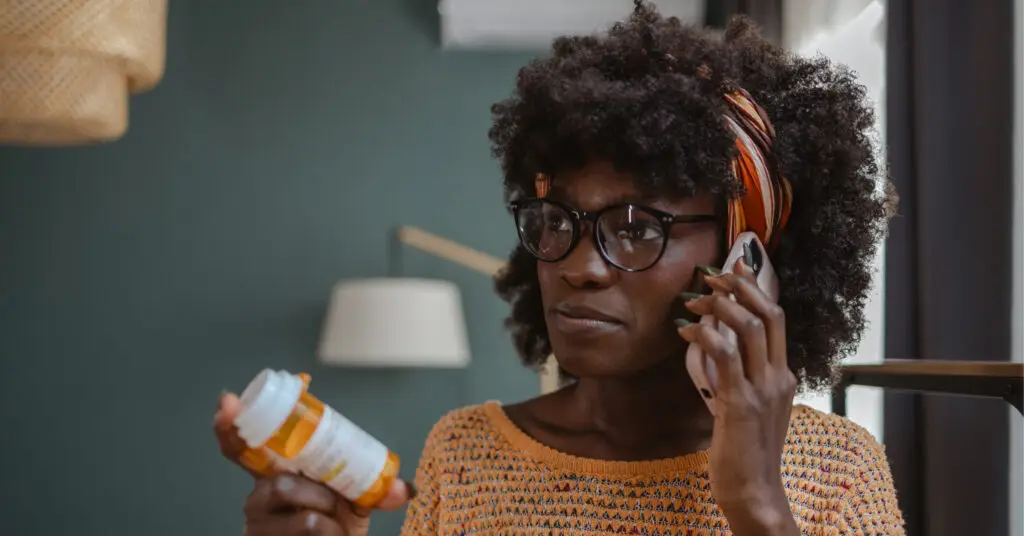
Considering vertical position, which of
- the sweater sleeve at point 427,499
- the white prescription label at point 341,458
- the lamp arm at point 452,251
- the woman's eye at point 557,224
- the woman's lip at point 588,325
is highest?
the woman's eye at point 557,224

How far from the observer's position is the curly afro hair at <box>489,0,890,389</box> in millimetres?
1050

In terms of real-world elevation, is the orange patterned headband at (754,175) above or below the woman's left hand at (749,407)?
above

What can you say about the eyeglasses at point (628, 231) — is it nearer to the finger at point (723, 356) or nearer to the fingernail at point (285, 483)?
the finger at point (723, 356)

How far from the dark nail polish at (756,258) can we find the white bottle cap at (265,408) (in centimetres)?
51

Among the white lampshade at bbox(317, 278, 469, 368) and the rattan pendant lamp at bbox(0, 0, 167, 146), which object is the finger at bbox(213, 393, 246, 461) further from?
the white lampshade at bbox(317, 278, 469, 368)

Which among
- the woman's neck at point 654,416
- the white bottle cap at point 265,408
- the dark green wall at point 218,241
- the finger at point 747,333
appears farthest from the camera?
the dark green wall at point 218,241

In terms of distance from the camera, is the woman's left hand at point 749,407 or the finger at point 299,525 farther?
the woman's left hand at point 749,407

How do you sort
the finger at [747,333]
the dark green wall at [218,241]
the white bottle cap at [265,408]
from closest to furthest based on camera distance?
the white bottle cap at [265,408], the finger at [747,333], the dark green wall at [218,241]

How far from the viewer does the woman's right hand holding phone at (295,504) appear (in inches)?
31.0

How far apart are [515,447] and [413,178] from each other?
2251 millimetres

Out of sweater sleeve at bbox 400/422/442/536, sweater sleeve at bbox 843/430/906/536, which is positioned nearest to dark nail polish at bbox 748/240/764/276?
sweater sleeve at bbox 843/430/906/536

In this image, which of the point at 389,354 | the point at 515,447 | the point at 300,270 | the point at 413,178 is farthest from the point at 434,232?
the point at 515,447

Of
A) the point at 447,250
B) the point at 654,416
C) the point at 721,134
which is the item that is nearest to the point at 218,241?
the point at 447,250

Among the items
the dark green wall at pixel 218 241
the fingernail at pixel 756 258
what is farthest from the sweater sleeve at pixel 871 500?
the dark green wall at pixel 218 241
